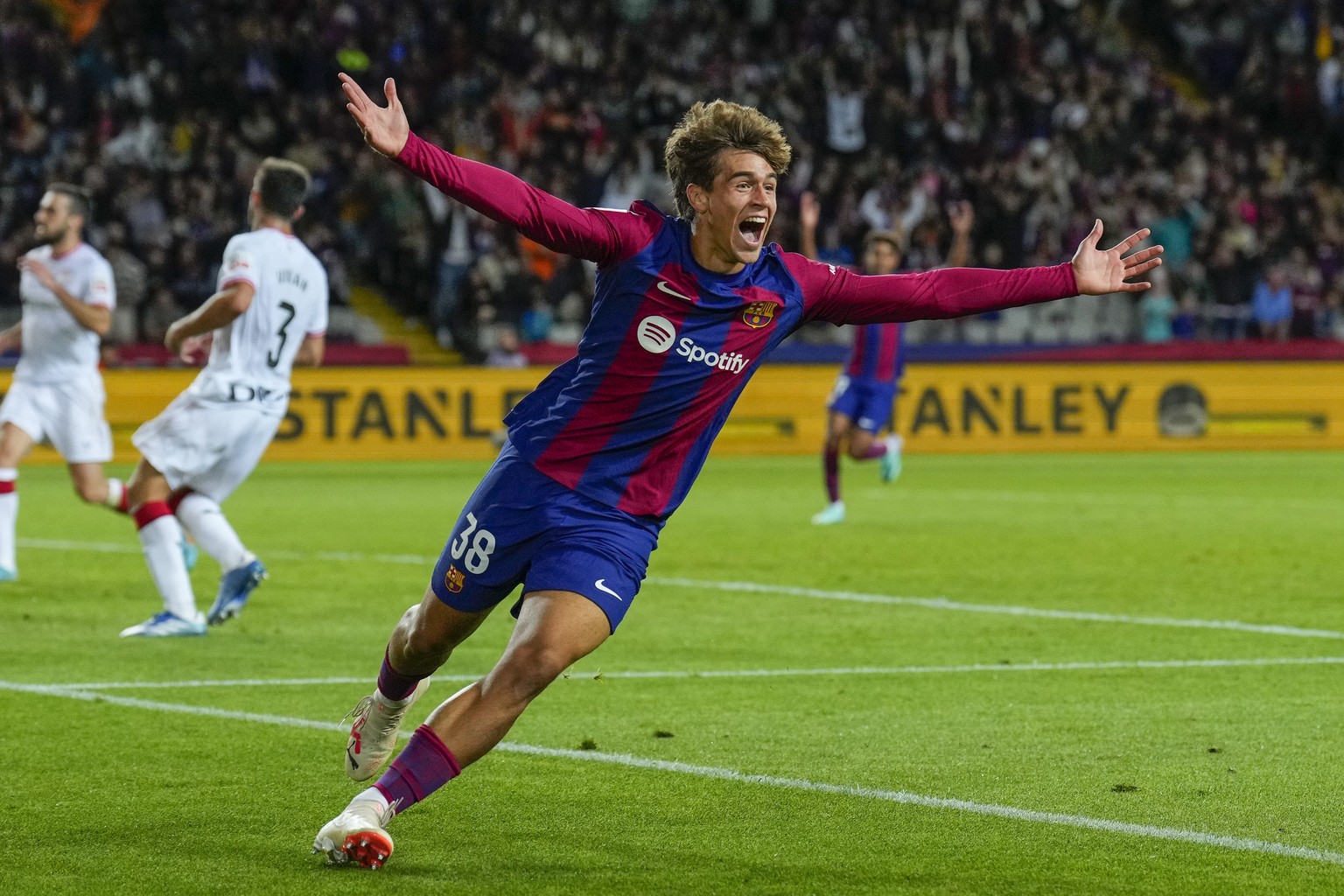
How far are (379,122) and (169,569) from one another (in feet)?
16.8

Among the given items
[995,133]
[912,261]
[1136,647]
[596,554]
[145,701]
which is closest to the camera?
[596,554]

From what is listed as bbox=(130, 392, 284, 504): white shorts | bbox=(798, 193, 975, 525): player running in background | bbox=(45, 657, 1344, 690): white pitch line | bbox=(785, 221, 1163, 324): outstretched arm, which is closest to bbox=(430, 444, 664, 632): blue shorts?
bbox=(785, 221, 1163, 324): outstretched arm

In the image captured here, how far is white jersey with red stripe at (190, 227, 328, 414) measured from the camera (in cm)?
964

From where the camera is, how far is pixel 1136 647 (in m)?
8.97

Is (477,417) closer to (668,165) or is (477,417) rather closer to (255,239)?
(255,239)

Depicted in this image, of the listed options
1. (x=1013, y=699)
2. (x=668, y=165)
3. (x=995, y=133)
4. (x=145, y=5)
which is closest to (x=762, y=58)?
(x=995, y=133)

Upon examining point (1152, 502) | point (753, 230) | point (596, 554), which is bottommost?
point (1152, 502)

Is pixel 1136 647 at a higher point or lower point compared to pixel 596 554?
lower

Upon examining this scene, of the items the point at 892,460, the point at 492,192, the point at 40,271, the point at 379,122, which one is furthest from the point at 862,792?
the point at 892,460

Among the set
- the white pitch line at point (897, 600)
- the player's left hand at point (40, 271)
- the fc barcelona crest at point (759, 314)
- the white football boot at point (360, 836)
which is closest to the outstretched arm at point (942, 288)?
the fc barcelona crest at point (759, 314)

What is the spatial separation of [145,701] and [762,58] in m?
24.2

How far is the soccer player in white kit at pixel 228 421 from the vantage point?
9523 millimetres

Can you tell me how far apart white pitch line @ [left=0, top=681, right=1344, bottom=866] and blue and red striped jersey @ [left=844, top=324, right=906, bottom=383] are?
940 centimetres

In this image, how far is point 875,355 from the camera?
635 inches
